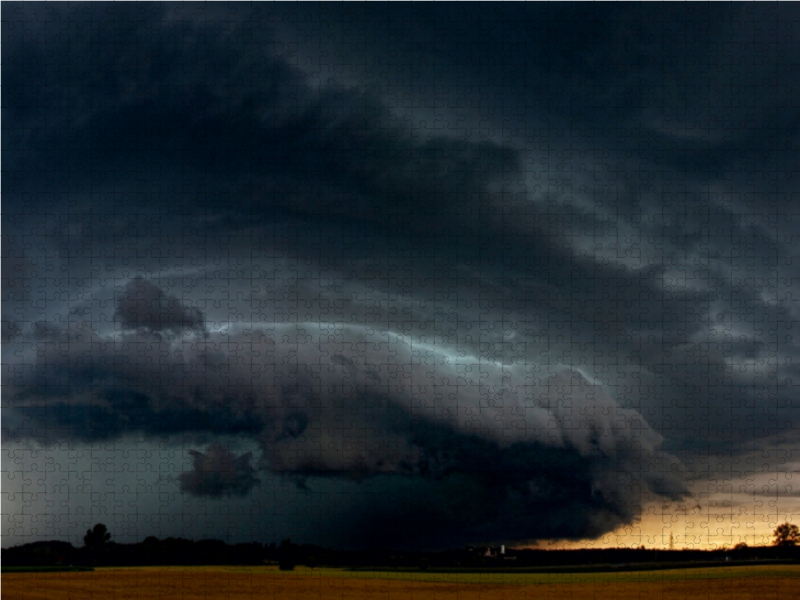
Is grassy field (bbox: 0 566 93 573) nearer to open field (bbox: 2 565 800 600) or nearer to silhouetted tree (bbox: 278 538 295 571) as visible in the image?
open field (bbox: 2 565 800 600)

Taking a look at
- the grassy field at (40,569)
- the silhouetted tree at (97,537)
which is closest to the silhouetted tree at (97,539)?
the silhouetted tree at (97,537)

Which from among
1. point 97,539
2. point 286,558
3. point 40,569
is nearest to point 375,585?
point 286,558

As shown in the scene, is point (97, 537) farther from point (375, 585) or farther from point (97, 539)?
point (375, 585)

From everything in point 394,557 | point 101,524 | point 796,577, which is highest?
point 101,524

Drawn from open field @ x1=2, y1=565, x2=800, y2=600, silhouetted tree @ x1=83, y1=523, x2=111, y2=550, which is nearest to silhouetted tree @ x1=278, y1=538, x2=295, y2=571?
open field @ x1=2, y1=565, x2=800, y2=600

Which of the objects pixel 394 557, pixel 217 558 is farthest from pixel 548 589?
pixel 217 558

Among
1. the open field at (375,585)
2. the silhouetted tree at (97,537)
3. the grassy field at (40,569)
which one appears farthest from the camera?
the grassy field at (40,569)

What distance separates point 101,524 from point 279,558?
18.6 ft

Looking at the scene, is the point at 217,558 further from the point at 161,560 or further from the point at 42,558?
the point at 42,558

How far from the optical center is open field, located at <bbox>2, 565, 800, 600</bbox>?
21.5m

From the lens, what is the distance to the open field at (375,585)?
21453 millimetres

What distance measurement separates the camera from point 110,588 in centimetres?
2194

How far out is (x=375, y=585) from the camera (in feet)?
76.0

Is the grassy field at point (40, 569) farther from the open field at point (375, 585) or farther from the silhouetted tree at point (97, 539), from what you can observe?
the silhouetted tree at point (97, 539)
